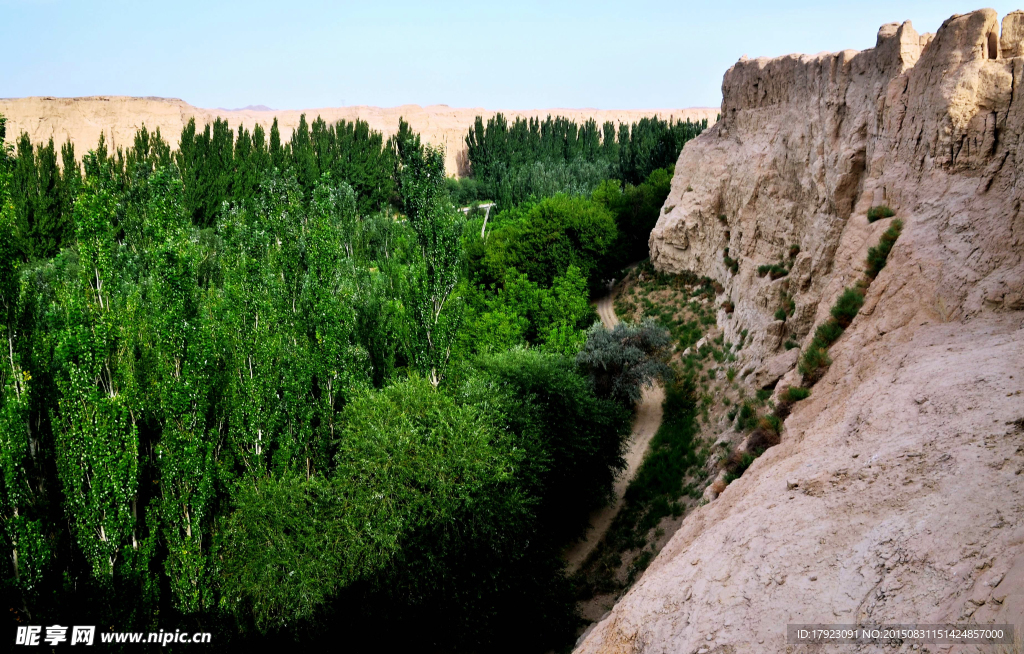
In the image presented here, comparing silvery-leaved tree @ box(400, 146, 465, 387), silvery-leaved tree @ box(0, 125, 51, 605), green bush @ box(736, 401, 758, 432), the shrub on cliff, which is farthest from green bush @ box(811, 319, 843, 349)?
silvery-leaved tree @ box(0, 125, 51, 605)

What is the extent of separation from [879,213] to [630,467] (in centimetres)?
1084

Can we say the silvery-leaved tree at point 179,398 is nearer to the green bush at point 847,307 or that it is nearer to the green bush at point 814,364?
the green bush at point 814,364

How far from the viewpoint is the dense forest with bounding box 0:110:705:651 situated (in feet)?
38.7

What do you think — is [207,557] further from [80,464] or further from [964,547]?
[964,547]

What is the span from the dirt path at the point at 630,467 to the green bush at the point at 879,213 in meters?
10.4

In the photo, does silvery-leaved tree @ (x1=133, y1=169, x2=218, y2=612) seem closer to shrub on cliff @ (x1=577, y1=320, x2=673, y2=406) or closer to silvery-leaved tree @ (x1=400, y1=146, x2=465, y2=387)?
silvery-leaved tree @ (x1=400, y1=146, x2=465, y2=387)

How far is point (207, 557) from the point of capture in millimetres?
12844

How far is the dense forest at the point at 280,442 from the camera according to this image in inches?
464

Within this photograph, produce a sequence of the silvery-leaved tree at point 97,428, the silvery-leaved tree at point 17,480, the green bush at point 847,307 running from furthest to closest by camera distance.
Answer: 1. the green bush at point 847,307
2. the silvery-leaved tree at point 97,428
3. the silvery-leaved tree at point 17,480

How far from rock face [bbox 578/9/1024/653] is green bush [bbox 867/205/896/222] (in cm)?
14

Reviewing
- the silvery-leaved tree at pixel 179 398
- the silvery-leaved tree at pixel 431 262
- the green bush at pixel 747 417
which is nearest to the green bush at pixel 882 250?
the green bush at pixel 747 417

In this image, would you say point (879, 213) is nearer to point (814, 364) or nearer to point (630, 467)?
point (814, 364)

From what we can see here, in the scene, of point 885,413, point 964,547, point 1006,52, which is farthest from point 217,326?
point 1006,52

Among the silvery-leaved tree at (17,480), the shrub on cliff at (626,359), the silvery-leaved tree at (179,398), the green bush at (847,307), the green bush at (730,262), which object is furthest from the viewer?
the green bush at (730,262)
